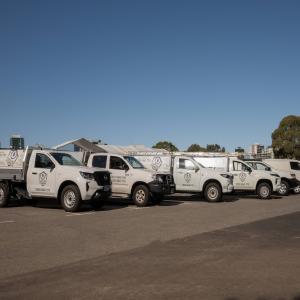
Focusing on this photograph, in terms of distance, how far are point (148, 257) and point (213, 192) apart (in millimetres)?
13402

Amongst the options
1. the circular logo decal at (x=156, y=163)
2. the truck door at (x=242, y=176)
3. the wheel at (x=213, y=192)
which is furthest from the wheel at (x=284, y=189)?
the circular logo decal at (x=156, y=163)

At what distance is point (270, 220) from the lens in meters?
14.1

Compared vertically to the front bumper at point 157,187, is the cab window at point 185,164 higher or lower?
higher

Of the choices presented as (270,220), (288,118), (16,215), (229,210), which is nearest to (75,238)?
(16,215)

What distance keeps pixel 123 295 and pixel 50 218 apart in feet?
28.1

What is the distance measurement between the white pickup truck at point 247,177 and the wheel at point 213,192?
291cm

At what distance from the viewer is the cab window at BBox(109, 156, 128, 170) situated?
18.8 metres

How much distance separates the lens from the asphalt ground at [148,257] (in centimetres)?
611

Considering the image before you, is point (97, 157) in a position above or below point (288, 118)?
below

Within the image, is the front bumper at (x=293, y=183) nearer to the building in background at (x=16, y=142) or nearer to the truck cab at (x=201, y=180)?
the truck cab at (x=201, y=180)

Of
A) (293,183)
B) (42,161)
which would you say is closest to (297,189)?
(293,183)

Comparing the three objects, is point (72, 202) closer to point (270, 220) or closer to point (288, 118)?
point (270, 220)

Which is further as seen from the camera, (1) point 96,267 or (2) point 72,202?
(2) point 72,202

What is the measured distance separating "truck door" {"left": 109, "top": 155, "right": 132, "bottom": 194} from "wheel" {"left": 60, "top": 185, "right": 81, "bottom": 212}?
3.01m
